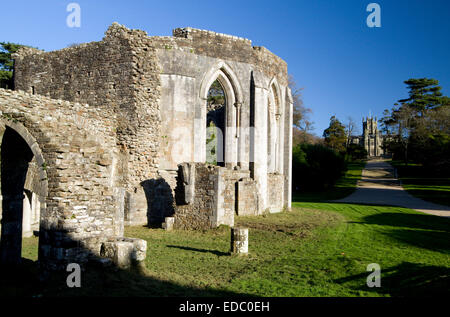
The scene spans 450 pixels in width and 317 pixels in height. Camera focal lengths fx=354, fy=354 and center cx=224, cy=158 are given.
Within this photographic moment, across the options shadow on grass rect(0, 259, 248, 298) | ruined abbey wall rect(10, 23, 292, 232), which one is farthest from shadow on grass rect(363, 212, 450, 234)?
shadow on grass rect(0, 259, 248, 298)

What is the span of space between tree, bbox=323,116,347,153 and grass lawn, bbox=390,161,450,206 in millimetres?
15006

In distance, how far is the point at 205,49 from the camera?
16.5 m

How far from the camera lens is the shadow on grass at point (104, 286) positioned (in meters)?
5.67

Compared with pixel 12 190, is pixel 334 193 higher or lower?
lower

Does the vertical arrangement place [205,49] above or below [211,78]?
above

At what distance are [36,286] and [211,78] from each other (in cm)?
1214

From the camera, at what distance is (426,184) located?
3512 centimetres

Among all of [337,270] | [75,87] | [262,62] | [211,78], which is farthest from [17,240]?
[262,62]

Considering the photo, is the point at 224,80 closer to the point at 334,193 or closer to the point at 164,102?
the point at 164,102

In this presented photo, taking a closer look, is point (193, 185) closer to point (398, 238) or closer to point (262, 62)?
point (398, 238)

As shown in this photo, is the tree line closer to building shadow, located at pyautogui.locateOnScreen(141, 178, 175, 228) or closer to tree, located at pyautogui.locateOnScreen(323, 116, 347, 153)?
tree, located at pyautogui.locateOnScreen(323, 116, 347, 153)

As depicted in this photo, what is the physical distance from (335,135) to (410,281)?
204 feet

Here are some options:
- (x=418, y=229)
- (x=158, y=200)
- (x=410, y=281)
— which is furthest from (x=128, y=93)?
(x=418, y=229)

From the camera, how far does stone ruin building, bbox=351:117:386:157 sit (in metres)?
92.9
